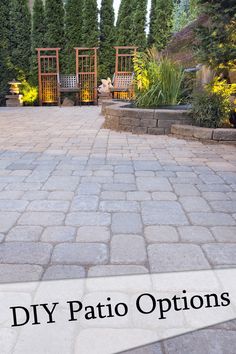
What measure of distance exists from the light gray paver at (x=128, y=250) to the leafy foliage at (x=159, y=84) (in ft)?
12.8

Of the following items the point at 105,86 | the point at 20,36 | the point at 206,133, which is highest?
the point at 20,36

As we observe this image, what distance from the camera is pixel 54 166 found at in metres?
3.25

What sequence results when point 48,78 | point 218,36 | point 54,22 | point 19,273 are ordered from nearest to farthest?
point 19,273 < point 218,36 < point 54,22 < point 48,78

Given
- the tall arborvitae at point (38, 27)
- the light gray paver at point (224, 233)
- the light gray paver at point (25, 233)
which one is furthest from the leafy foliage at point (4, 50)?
the light gray paver at point (224, 233)

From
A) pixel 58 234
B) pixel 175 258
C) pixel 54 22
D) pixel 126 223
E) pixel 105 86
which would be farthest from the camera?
pixel 54 22

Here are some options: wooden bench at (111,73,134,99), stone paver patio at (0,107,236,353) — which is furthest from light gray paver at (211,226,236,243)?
wooden bench at (111,73,134,99)

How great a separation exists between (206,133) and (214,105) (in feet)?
1.25

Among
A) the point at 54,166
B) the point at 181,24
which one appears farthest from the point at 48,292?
the point at 181,24

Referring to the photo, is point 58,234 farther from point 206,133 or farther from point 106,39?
point 106,39

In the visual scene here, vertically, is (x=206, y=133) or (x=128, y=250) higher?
(x=206, y=133)

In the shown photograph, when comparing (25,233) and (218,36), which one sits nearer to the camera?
(25,233)

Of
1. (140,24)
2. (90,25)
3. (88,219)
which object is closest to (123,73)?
(140,24)

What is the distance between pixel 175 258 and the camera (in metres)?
1.60

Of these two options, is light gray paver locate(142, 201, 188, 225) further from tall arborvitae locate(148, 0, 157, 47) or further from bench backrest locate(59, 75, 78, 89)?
tall arborvitae locate(148, 0, 157, 47)
